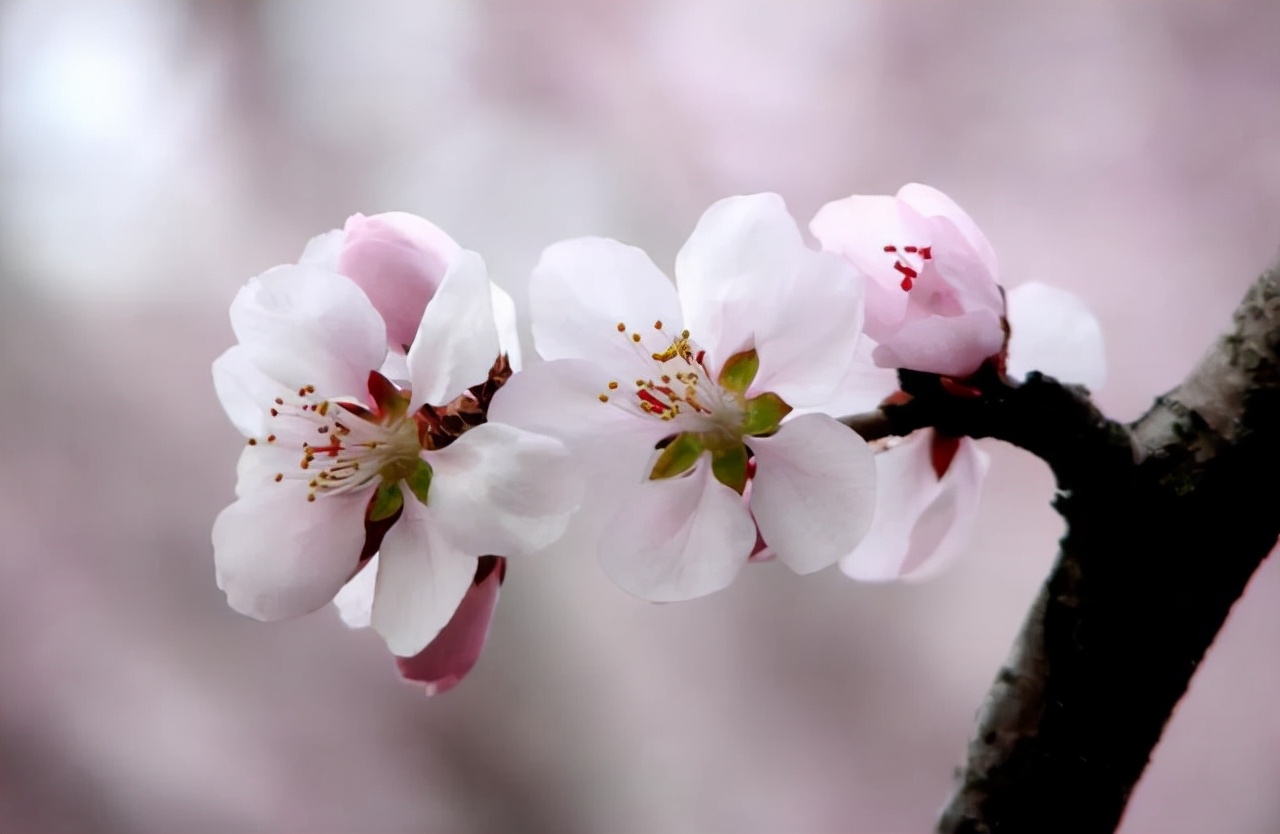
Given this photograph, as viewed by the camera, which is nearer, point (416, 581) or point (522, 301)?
point (416, 581)

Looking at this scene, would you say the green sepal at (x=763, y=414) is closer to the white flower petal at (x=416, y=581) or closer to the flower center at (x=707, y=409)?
the flower center at (x=707, y=409)

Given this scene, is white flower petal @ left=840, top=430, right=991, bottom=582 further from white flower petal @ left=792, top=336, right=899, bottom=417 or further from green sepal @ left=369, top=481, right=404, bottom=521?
green sepal @ left=369, top=481, right=404, bottom=521

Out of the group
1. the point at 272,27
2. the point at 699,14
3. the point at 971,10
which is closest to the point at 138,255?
the point at 272,27

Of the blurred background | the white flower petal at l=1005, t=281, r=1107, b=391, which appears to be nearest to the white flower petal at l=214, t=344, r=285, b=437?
the white flower petal at l=1005, t=281, r=1107, b=391

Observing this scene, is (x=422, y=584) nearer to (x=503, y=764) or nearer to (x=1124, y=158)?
(x=503, y=764)

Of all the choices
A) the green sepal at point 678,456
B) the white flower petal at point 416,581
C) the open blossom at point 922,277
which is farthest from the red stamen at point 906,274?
the white flower petal at point 416,581

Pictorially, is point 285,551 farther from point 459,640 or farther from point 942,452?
point 942,452

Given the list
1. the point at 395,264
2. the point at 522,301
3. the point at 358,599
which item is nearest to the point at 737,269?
the point at 395,264
